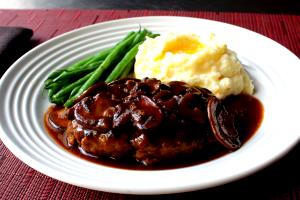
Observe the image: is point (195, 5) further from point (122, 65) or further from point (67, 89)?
point (67, 89)

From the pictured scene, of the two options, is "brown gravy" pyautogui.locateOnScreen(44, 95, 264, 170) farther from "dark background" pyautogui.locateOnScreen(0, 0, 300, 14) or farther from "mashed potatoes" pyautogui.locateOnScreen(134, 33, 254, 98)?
"dark background" pyautogui.locateOnScreen(0, 0, 300, 14)

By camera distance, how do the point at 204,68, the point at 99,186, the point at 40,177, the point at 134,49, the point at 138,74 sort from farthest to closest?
1. the point at 134,49
2. the point at 138,74
3. the point at 204,68
4. the point at 40,177
5. the point at 99,186

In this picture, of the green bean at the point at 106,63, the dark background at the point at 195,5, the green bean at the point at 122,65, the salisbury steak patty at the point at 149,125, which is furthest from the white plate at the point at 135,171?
the dark background at the point at 195,5

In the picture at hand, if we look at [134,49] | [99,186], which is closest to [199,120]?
[99,186]

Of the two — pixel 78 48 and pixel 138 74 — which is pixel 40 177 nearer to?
pixel 138 74

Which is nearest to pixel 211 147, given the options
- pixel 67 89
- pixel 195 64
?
pixel 195 64

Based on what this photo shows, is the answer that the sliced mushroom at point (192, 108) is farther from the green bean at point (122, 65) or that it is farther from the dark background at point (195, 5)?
the dark background at point (195, 5)
